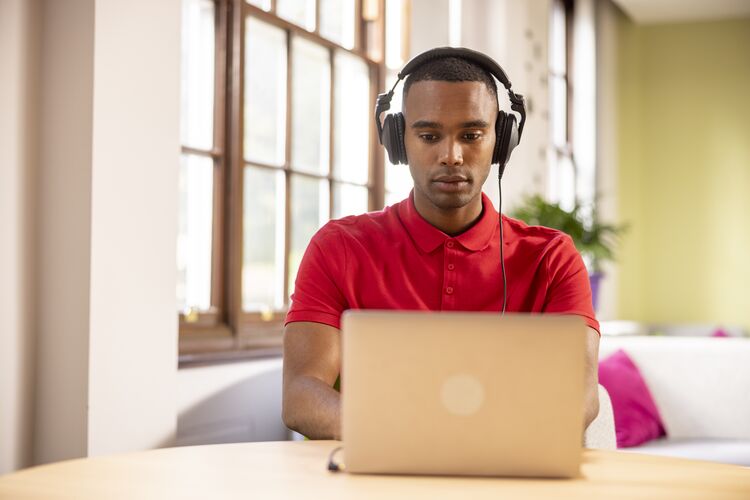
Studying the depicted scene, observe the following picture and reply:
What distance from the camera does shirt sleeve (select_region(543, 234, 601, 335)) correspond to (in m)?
1.64

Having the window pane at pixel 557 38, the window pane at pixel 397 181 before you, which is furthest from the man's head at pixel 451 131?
the window pane at pixel 557 38

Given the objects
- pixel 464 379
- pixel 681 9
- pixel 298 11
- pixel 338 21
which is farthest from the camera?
pixel 681 9

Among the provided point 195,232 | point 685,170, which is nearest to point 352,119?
point 195,232

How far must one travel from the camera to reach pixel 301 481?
3.07 ft

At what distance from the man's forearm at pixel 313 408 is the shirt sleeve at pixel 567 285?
469 millimetres

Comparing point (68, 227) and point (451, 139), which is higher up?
point (451, 139)

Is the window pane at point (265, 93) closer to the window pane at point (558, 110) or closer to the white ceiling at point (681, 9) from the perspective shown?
the window pane at point (558, 110)

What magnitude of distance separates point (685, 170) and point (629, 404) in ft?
15.5

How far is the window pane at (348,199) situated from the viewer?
375 cm

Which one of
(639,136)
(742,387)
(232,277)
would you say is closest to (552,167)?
(639,136)

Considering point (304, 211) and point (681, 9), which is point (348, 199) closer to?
point (304, 211)

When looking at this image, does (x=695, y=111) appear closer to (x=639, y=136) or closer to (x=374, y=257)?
(x=639, y=136)

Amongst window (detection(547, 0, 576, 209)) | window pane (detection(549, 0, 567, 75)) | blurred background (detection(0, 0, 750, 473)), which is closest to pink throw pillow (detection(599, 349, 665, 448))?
blurred background (detection(0, 0, 750, 473))

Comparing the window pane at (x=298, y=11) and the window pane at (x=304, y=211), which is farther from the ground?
the window pane at (x=298, y=11)
